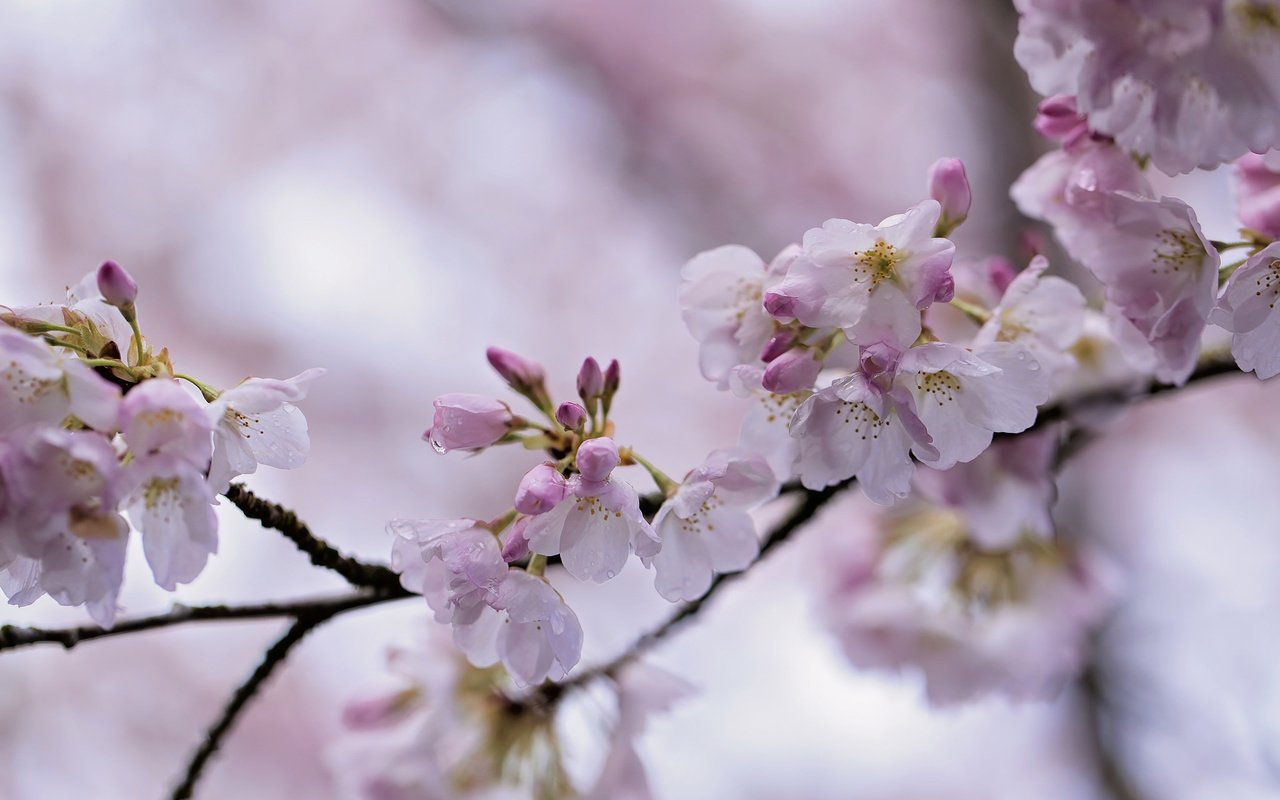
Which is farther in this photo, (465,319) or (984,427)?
(465,319)

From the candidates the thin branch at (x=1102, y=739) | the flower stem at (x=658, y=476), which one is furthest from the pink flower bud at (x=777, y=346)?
the thin branch at (x=1102, y=739)

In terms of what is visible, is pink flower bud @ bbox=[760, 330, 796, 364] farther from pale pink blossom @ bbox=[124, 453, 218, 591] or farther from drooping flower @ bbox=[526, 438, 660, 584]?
pale pink blossom @ bbox=[124, 453, 218, 591]

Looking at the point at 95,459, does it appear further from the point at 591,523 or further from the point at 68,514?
the point at 591,523

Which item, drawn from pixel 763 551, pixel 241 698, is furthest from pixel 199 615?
pixel 763 551

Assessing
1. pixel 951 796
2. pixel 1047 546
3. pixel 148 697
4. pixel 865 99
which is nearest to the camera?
pixel 1047 546

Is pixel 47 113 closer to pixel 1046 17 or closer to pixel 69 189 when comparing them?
pixel 69 189

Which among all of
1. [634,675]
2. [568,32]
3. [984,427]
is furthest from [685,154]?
[984,427]

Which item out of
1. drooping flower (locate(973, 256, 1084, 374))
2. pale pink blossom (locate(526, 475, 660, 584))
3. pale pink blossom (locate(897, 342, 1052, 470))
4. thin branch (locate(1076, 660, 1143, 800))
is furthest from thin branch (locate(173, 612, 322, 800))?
thin branch (locate(1076, 660, 1143, 800))
